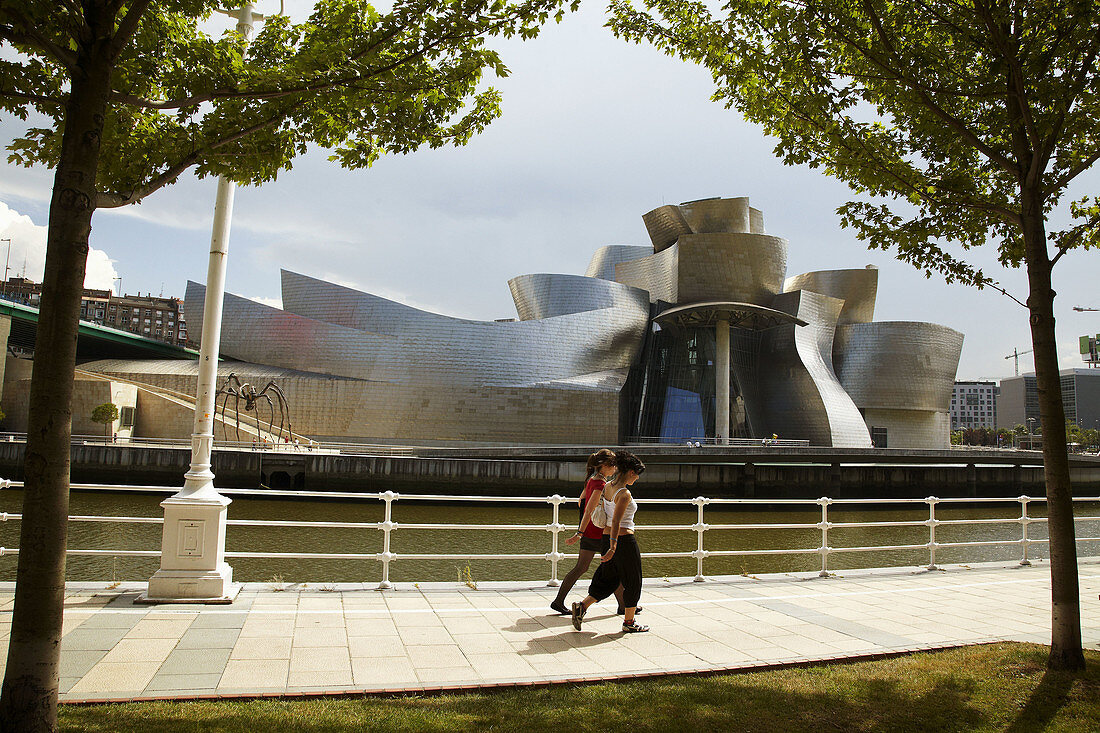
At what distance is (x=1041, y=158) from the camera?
15.8ft

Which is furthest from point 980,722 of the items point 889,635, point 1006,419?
point 1006,419

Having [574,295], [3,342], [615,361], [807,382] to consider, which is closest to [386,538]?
[615,361]

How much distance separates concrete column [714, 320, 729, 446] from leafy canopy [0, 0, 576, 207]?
35556 mm

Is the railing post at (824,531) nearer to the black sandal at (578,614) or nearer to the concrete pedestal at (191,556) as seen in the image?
the black sandal at (578,614)

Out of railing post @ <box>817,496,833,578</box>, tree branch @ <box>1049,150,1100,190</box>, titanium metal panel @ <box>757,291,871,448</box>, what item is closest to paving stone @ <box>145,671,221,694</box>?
railing post @ <box>817,496,833,578</box>

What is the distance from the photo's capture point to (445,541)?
44.9 ft

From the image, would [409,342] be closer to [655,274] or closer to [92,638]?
[655,274]

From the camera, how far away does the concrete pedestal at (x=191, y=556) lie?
5570 mm

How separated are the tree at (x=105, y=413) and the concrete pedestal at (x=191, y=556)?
29269 millimetres

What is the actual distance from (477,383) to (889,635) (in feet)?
109

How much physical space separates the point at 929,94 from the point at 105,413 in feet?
110

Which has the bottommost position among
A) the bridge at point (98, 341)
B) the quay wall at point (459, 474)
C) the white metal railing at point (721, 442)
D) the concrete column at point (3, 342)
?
the quay wall at point (459, 474)

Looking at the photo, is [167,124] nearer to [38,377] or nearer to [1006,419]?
[38,377]

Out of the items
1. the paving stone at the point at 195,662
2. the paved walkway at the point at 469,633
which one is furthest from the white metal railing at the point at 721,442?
the paving stone at the point at 195,662
